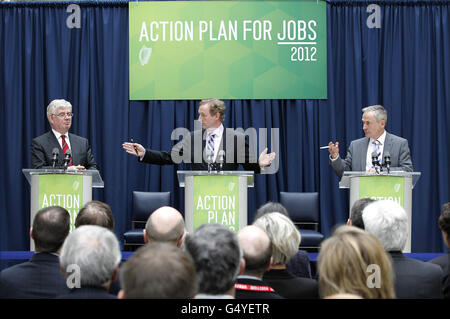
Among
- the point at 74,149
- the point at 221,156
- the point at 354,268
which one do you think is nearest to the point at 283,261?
the point at 354,268

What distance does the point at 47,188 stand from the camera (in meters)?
4.11

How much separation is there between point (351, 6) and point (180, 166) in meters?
3.22

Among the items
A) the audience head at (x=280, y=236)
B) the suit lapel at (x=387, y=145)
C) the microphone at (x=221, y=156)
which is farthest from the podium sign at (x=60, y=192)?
the suit lapel at (x=387, y=145)

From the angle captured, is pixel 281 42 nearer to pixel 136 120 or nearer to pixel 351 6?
pixel 351 6

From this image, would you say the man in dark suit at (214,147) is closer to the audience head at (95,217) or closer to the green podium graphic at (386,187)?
the green podium graphic at (386,187)

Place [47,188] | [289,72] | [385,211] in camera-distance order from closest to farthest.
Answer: [385,211] < [47,188] < [289,72]

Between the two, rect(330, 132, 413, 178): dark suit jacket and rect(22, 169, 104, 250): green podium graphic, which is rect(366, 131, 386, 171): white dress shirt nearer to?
rect(330, 132, 413, 178): dark suit jacket

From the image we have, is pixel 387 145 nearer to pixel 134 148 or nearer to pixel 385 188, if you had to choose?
pixel 385 188

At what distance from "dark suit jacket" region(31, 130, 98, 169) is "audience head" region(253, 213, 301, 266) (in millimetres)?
3052

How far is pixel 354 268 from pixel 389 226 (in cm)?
79

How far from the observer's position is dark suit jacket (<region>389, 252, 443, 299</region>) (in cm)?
225

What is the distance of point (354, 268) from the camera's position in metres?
1.72

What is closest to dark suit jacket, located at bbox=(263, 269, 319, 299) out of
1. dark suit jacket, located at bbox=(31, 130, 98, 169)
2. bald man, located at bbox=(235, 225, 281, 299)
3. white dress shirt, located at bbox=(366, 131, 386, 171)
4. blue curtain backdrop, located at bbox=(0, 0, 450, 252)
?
bald man, located at bbox=(235, 225, 281, 299)

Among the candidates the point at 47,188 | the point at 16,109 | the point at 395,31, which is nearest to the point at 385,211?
the point at 47,188
